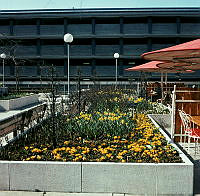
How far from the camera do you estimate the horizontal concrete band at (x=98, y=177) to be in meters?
4.17

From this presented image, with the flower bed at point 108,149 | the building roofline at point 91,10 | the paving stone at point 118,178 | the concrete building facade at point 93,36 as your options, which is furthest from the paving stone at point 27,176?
the building roofline at point 91,10

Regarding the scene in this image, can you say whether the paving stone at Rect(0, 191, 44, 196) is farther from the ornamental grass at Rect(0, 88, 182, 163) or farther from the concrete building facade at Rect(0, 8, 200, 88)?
the concrete building facade at Rect(0, 8, 200, 88)

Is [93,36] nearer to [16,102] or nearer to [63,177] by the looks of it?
[16,102]

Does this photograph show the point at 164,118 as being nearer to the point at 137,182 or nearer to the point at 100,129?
the point at 100,129

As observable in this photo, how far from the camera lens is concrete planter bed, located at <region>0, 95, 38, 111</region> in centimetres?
1380

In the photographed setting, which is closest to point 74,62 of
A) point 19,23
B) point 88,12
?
point 88,12

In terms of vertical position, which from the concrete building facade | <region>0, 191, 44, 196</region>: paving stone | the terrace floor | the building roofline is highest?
the building roofline

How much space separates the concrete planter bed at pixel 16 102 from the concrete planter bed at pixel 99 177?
10.0 m

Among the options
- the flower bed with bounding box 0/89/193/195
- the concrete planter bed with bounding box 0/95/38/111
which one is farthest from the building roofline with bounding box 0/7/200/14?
the flower bed with bounding box 0/89/193/195

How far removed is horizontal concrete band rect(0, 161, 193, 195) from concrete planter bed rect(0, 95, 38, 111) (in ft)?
32.8

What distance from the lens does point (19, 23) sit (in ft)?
111

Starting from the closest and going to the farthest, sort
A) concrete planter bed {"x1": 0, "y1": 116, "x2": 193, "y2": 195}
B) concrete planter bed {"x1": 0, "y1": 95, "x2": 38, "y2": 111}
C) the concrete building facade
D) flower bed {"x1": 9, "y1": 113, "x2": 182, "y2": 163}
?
concrete planter bed {"x1": 0, "y1": 116, "x2": 193, "y2": 195} → flower bed {"x1": 9, "y1": 113, "x2": 182, "y2": 163} → concrete planter bed {"x1": 0, "y1": 95, "x2": 38, "y2": 111} → the concrete building facade

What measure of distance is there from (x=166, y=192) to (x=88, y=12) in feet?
99.0

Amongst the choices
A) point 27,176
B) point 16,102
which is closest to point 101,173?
point 27,176
